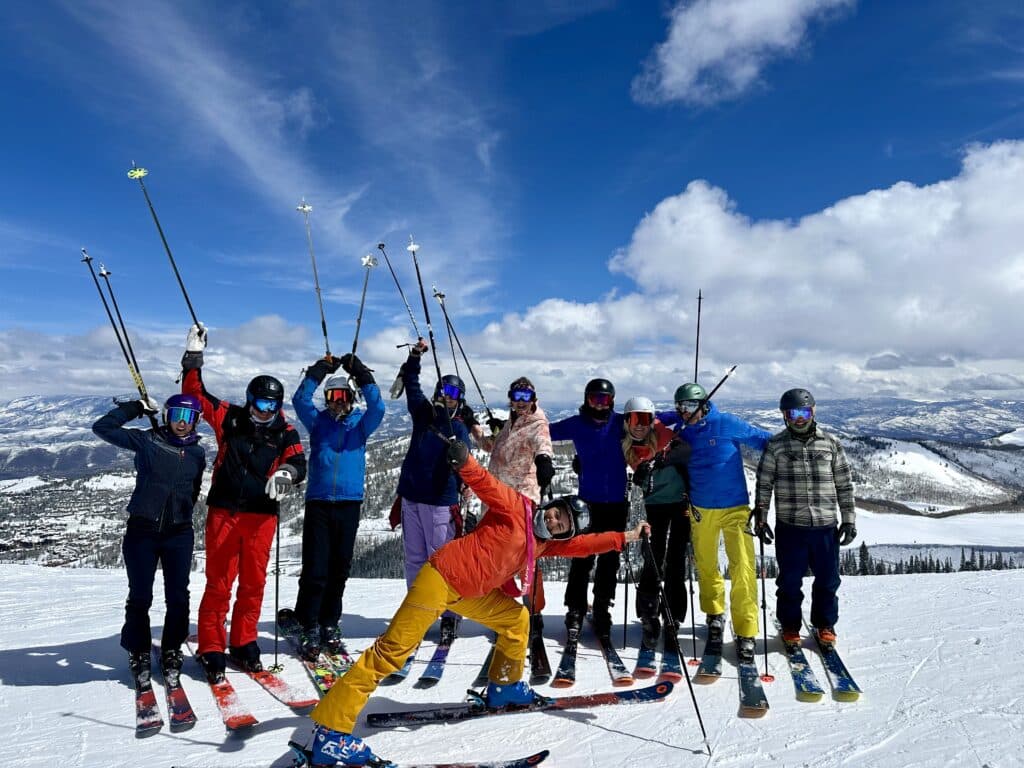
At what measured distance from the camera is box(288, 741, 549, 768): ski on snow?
394 cm

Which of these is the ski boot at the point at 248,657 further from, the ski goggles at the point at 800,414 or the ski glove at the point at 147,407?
the ski goggles at the point at 800,414

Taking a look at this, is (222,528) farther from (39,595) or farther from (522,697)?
(39,595)

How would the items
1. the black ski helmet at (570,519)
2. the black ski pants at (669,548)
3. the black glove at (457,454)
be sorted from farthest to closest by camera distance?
the black ski pants at (669,548) < the black ski helmet at (570,519) < the black glove at (457,454)

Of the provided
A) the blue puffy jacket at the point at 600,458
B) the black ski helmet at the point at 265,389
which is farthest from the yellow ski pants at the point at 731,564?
the black ski helmet at the point at 265,389

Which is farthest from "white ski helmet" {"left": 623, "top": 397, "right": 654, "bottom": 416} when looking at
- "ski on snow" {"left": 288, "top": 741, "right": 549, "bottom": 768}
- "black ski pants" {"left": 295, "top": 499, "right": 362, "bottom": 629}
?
"ski on snow" {"left": 288, "top": 741, "right": 549, "bottom": 768}

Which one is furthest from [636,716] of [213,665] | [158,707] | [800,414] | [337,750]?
[158,707]

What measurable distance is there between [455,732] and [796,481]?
4.20 meters

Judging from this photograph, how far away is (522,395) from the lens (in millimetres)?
6379

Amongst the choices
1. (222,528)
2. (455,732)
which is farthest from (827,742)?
(222,528)

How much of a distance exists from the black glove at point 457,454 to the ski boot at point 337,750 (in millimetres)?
1987

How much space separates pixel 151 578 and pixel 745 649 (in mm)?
5974

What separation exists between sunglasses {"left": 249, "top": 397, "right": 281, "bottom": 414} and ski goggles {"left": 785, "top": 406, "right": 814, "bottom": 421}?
546 centimetres

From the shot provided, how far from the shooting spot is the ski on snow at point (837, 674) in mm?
5242

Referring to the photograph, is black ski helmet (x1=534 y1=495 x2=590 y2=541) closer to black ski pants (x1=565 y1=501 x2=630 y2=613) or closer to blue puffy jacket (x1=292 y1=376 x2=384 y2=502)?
black ski pants (x1=565 y1=501 x2=630 y2=613)
